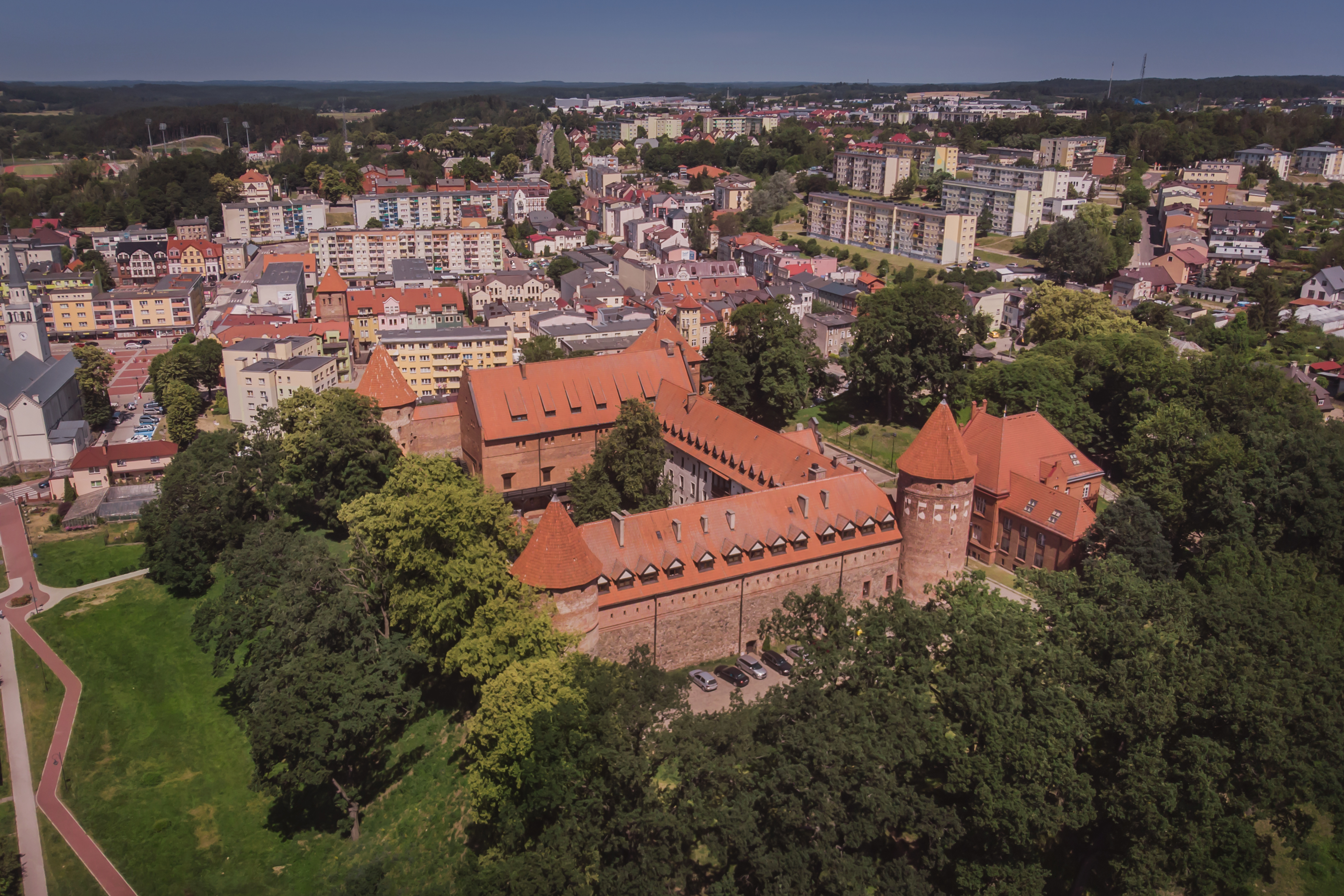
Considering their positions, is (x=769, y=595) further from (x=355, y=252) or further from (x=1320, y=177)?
(x=1320, y=177)

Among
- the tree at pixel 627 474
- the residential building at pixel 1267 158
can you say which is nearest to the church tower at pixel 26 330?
the tree at pixel 627 474

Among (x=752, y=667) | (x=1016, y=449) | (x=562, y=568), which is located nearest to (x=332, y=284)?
(x=562, y=568)

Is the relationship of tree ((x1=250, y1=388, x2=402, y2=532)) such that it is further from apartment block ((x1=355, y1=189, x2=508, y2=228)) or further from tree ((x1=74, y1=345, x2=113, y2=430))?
apartment block ((x1=355, y1=189, x2=508, y2=228))

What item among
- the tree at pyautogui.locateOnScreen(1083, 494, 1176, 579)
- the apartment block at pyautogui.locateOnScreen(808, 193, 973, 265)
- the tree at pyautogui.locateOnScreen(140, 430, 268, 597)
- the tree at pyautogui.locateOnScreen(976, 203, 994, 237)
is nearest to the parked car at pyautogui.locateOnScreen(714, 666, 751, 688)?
the tree at pyautogui.locateOnScreen(1083, 494, 1176, 579)

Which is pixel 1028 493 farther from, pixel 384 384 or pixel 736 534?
pixel 384 384

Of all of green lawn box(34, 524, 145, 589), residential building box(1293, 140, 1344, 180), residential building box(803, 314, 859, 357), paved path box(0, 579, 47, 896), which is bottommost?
paved path box(0, 579, 47, 896)

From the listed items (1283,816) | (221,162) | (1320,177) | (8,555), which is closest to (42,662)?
(8,555)
